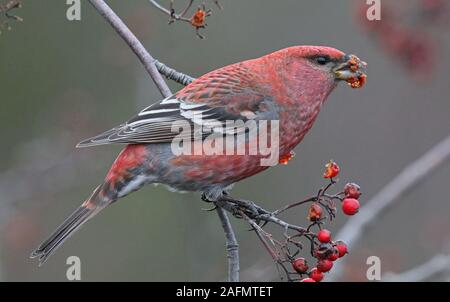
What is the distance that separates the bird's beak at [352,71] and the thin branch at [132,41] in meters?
1.07

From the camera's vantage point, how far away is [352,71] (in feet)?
16.3

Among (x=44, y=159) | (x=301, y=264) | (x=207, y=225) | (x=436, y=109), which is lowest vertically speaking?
(x=301, y=264)

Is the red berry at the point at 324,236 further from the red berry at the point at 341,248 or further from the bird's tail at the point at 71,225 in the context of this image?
the bird's tail at the point at 71,225

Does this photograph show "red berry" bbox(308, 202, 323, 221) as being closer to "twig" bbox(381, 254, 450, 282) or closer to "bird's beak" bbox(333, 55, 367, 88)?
"twig" bbox(381, 254, 450, 282)

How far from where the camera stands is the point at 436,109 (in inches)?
332

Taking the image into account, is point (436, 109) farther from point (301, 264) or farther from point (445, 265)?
point (301, 264)

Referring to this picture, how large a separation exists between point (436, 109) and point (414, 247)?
57.0 inches

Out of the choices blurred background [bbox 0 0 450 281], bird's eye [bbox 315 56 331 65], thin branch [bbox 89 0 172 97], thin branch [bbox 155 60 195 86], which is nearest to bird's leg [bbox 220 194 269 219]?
thin branch [bbox 89 0 172 97]

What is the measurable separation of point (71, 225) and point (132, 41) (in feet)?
3.86

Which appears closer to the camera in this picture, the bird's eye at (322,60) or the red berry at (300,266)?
the red berry at (300,266)

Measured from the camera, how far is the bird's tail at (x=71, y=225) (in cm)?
482

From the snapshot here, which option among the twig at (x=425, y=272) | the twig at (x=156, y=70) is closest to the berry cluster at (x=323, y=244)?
the twig at (x=156, y=70)
